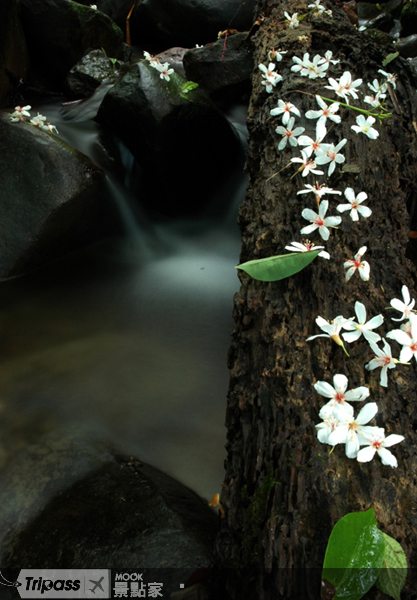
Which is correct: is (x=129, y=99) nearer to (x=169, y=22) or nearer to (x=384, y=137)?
(x=384, y=137)

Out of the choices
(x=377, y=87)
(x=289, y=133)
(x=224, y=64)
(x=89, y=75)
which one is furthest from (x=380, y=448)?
(x=89, y=75)

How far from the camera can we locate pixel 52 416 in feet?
6.10

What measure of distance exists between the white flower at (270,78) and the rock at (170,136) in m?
1.43

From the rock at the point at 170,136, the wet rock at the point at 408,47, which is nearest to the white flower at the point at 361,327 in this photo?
the rock at the point at 170,136

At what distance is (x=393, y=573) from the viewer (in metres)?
0.78

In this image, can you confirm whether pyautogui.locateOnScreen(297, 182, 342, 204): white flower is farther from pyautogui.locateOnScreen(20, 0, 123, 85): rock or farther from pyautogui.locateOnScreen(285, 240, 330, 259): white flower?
pyautogui.locateOnScreen(20, 0, 123, 85): rock

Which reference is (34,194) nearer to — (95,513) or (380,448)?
(95,513)

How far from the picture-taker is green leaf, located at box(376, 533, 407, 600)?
2.54 feet

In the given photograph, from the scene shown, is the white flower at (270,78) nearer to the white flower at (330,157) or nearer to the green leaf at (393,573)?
the white flower at (330,157)

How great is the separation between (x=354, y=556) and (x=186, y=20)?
272 inches

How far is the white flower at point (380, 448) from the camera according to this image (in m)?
0.87

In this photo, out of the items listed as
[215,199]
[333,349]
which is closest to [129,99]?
[215,199]

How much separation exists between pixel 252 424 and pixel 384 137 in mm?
1522

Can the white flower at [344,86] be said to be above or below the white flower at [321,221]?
above
